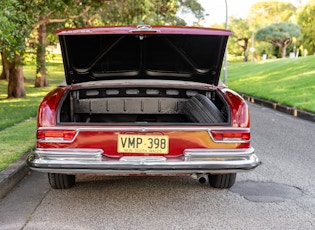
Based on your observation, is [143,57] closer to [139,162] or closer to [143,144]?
[143,144]

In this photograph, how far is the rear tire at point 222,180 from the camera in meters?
5.51

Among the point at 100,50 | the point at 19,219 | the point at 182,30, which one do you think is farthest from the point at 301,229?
the point at 100,50

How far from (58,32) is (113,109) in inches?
57.5

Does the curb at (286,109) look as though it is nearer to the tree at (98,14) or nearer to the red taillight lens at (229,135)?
the tree at (98,14)

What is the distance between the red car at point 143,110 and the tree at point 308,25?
2166 inches

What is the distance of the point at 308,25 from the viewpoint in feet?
195

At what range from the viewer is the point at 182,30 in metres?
4.74

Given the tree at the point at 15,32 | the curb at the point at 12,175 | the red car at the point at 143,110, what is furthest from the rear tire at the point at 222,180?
the tree at the point at 15,32

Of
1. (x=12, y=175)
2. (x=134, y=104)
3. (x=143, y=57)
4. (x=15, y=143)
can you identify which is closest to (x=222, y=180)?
(x=134, y=104)

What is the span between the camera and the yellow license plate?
15.4 feet

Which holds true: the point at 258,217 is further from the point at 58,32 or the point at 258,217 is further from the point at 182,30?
the point at 58,32

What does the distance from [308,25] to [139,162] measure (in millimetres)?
58771

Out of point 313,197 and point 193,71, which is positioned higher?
point 193,71

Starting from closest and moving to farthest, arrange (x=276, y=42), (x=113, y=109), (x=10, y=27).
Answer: (x=113, y=109), (x=10, y=27), (x=276, y=42)
